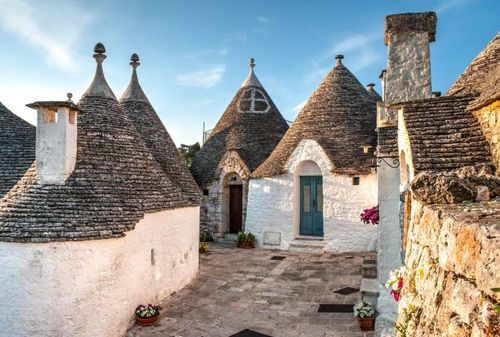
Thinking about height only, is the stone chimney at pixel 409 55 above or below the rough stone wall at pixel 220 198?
above

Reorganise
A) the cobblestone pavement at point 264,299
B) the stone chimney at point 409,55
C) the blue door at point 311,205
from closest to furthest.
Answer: the cobblestone pavement at point 264,299
the stone chimney at point 409,55
the blue door at point 311,205

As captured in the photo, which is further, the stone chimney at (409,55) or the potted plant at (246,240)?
the potted plant at (246,240)

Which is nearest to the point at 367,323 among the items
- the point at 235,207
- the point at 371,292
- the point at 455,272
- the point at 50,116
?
the point at 371,292

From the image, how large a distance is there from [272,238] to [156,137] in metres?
6.08

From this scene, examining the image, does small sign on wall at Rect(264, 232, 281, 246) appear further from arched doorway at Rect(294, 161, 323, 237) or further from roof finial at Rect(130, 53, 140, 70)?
roof finial at Rect(130, 53, 140, 70)

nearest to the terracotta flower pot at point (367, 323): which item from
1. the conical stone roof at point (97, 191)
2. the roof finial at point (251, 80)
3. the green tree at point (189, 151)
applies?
the conical stone roof at point (97, 191)

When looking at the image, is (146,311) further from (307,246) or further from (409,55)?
(307,246)

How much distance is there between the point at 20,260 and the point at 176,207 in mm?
3772

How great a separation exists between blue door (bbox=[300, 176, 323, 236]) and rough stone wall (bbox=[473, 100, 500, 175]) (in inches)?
382

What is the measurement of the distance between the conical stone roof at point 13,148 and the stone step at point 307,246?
9420 millimetres

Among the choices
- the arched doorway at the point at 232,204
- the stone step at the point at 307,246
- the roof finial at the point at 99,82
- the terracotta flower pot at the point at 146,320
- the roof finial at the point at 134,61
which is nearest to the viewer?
the terracotta flower pot at the point at 146,320

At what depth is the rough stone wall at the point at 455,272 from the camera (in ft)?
5.53

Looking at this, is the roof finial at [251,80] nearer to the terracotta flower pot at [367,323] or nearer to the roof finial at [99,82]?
the roof finial at [99,82]

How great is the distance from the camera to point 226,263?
41.0 feet
